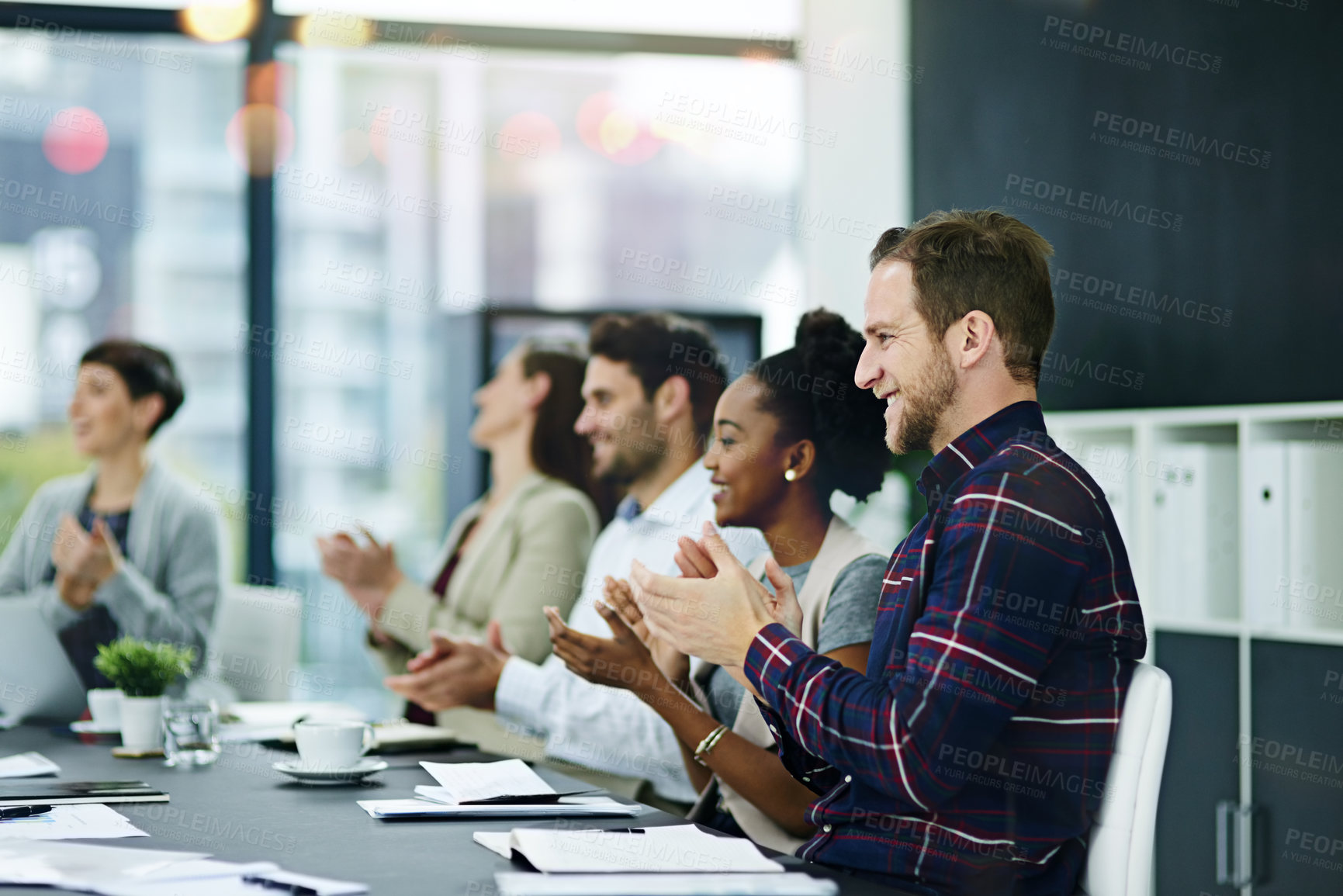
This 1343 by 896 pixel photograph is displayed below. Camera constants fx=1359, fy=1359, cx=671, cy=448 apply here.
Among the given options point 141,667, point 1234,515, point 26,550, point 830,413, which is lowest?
Answer: point 141,667

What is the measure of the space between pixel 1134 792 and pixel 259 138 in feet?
13.4

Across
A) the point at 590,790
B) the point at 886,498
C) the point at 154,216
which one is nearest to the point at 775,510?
the point at 590,790

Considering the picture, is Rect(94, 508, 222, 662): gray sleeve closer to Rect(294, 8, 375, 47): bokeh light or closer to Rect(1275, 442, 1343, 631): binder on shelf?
Rect(294, 8, 375, 47): bokeh light

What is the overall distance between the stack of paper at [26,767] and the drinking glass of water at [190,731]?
0.17 metres

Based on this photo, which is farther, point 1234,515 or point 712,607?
point 1234,515

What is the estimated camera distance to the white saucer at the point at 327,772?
1966 millimetres

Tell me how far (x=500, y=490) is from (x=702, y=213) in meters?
1.69

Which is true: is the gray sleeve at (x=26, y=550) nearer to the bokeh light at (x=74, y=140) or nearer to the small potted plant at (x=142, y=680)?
the small potted plant at (x=142, y=680)

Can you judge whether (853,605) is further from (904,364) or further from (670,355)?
(670,355)

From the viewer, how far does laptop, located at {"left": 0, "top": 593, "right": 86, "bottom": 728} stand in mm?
2721

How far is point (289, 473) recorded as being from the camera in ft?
15.8

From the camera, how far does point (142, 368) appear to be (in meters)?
3.87

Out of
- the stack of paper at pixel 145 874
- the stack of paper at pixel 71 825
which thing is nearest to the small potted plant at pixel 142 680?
the stack of paper at pixel 71 825

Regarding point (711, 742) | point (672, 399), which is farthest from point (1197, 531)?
point (711, 742)
